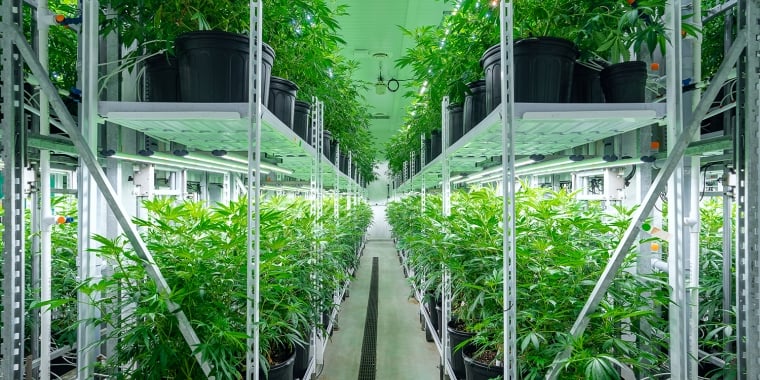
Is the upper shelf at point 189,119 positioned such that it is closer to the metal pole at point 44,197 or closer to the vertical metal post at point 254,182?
the vertical metal post at point 254,182

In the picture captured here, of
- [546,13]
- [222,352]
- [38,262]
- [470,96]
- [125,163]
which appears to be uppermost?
[546,13]

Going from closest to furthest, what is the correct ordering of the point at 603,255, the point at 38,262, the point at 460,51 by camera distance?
1. the point at 603,255
2. the point at 38,262
3. the point at 460,51

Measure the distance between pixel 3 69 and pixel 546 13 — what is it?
5.81 feet

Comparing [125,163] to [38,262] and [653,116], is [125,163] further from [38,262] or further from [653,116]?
[653,116]

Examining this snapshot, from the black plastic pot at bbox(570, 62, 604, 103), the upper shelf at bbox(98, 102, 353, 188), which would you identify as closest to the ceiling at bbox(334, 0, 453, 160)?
the black plastic pot at bbox(570, 62, 604, 103)

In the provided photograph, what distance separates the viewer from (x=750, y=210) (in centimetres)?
98

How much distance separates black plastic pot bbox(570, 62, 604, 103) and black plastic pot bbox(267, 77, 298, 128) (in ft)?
4.51

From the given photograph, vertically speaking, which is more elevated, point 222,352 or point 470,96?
point 470,96

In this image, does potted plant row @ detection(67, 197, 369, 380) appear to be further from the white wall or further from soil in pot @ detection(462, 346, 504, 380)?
the white wall

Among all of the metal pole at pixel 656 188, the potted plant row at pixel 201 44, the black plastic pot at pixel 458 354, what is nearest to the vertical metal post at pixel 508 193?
the metal pole at pixel 656 188

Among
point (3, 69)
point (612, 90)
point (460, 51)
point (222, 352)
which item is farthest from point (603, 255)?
point (3, 69)

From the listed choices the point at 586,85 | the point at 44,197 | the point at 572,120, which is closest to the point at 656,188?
the point at 572,120

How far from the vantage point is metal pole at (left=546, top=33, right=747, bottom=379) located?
100 centimetres

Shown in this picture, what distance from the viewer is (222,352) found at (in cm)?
126
